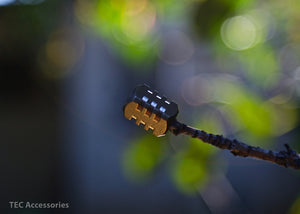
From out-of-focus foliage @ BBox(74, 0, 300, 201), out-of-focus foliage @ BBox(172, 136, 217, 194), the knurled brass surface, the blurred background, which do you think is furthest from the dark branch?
the blurred background

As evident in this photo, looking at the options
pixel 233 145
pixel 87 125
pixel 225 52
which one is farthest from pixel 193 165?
pixel 87 125

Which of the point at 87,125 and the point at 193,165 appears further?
the point at 87,125

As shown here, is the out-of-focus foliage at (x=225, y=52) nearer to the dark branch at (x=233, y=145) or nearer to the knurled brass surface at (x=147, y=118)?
the dark branch at (x=233, y=145)

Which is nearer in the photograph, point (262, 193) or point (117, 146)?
point (262, 193)

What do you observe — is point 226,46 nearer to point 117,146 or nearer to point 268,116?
point 268,116

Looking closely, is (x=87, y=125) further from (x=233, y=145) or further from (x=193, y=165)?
(x=233, y=145)

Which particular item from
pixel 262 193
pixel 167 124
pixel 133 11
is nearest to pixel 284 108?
pixel 133 11

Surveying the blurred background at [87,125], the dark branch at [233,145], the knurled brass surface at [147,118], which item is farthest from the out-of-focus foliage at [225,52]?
the blurred background at [87,125]

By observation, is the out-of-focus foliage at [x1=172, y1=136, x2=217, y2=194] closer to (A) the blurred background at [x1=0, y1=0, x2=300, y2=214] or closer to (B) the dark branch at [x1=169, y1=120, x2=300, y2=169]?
(B) the dark branch at [x1=169, y1=120, x2=300, y2=169]
